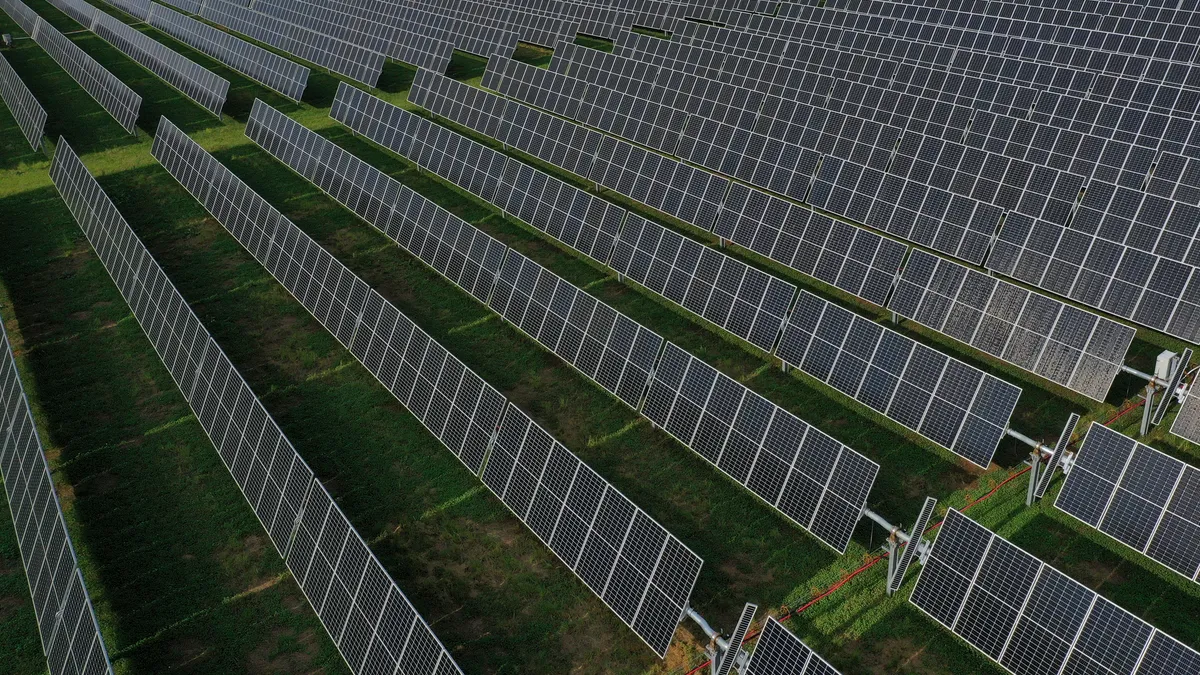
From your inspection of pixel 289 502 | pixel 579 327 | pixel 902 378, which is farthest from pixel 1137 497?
pixel 289 502

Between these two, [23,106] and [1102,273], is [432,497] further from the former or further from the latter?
[23,106]

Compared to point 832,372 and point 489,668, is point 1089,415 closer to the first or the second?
point 832,372

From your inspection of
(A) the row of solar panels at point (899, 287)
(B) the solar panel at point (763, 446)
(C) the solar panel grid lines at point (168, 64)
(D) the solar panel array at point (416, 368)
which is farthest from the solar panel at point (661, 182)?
(C) the solar panel grid lines at point (168, 64)

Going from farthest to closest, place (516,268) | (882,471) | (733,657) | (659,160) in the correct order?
(659,160) < (516,268) < (882,471) < (733,657)

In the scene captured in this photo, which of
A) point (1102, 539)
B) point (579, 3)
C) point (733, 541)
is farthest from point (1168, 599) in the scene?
point (579, 3)

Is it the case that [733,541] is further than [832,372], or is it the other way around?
[832,372]

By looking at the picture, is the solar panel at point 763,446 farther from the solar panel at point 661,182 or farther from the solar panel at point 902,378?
the solar panel at point 661,182
